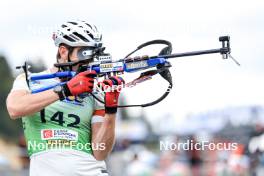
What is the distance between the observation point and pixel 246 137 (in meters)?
20.0

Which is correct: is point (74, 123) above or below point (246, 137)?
above

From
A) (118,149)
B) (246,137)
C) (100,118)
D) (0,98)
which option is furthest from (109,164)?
(0,98)

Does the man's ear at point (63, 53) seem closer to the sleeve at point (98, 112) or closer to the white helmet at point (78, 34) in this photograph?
the white helmet at point (78, 34)

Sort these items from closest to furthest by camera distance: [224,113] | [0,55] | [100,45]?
1. [100,45]
2. [224,113]
3. [0,55]

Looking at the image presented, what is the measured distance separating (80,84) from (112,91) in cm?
37

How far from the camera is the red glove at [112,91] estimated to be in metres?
7.21

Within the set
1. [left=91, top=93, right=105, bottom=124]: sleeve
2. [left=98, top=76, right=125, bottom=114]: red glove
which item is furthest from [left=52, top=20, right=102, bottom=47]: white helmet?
[left=91, top=93, right=105, bottom=124]: sleeve

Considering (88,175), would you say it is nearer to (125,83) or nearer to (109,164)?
(125,83)

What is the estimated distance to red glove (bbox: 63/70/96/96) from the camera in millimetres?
7035

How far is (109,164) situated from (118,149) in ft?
6.27

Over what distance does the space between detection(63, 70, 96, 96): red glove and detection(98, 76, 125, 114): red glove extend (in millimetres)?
178

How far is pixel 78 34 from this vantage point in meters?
7.50

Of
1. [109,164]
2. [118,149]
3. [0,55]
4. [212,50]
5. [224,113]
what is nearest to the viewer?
[212,50]

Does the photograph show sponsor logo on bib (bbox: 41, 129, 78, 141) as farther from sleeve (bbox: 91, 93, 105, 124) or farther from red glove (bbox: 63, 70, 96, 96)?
red glove (bbox: 63, 70, 96, 96)
